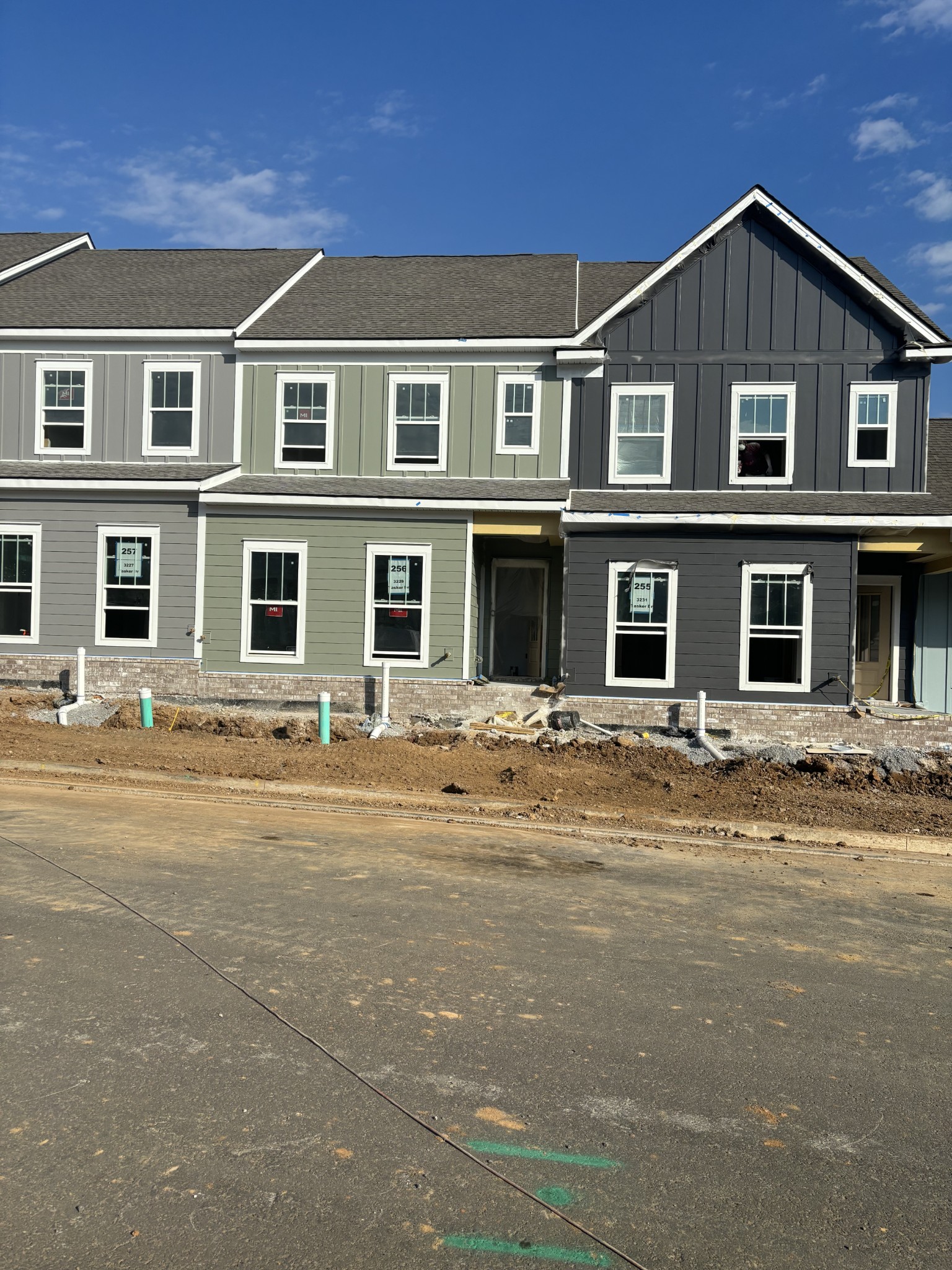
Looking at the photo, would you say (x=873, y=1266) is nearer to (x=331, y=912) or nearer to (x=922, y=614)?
(x=331, y=912)

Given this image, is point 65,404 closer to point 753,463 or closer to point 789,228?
point 753,463

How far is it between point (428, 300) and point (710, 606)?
8316 mm

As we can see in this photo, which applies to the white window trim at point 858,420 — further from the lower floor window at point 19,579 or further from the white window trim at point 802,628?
the lower floor window at point 19,579

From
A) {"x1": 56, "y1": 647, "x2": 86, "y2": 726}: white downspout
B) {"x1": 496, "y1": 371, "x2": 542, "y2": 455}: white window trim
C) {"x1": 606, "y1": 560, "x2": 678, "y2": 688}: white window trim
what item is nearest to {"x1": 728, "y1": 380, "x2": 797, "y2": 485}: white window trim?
{"x1": 606, "y1": 560, "x2": 678, "y2": 688}: white window trim

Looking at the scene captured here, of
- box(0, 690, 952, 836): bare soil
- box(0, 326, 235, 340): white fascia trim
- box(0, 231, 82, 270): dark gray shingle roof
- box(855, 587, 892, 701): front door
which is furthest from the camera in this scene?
box(0, 231, 82, 270): dark gray shingle roof

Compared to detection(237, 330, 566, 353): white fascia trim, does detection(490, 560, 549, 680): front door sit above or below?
below

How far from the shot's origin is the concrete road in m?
3.27

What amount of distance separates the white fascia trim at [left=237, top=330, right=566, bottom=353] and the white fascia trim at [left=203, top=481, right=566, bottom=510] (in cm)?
286

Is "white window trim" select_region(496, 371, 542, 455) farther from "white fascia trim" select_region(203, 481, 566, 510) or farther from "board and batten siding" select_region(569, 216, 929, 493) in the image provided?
"white fascia trim" select_region(203, 481, 566, 510)

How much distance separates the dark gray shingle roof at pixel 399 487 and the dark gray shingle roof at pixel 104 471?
1.94 feet

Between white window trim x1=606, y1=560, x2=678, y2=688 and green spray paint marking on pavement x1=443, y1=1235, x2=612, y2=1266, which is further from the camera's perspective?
white window trim x1=606, y1=560, x2=678, y2=688

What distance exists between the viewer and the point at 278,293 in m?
20.1

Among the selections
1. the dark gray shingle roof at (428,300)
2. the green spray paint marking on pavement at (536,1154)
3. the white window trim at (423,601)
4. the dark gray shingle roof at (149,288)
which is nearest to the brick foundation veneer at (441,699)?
the white window trim at (423,601)

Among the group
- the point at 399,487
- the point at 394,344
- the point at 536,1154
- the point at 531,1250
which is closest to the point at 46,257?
the point at 394,344
